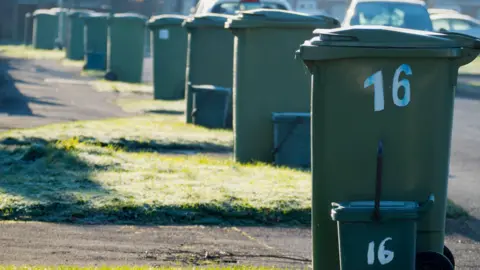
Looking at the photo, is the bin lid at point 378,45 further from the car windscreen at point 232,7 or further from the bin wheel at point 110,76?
the bin wheel at point 110,76

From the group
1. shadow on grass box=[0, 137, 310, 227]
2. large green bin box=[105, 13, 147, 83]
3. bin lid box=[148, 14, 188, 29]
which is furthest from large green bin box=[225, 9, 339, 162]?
large green bin box=[105, 13, 147, 83]

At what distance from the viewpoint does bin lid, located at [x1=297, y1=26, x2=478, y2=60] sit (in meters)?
5.73

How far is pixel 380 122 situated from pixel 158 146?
7122mm

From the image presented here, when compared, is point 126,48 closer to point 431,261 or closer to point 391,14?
point 391,14

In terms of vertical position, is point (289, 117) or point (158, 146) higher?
point (289, 117)

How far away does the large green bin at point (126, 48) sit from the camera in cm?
2542

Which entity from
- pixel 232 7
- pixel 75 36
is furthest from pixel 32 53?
pixel 232 7

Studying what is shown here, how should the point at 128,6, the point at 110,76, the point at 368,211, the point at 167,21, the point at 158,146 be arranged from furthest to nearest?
the point at 128,6
the point at 110,76
the point at 167,21
the point at 158,146
the point at 368,211

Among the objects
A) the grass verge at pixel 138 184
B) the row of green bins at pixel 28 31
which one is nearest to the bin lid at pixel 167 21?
the grass verge at pixel 138 184

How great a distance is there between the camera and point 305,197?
350 inches

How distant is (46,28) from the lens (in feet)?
141

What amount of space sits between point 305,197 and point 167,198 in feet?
3.54

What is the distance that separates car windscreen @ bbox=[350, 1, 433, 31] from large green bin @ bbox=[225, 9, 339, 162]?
1116 centimetres

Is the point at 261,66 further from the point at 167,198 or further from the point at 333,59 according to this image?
the point at 333,59
